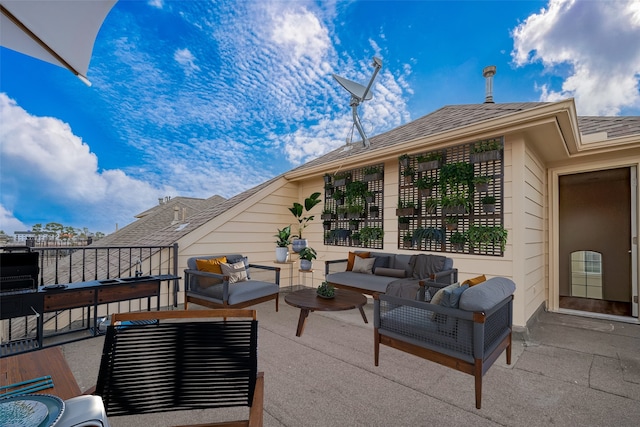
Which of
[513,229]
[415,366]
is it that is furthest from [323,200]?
[415,366]

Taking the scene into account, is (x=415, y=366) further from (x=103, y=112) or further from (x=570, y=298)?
(x=103, y=112)

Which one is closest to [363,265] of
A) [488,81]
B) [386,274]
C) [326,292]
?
[386,274]

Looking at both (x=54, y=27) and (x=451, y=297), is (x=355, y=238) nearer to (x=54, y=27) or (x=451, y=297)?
(x=451, y=297)

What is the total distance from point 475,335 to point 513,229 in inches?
83.1

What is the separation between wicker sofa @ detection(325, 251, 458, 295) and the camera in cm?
386

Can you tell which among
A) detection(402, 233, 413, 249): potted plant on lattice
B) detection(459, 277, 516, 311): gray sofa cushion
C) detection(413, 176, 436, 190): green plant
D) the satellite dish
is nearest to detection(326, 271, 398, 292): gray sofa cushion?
detection(402, 233, 413, 249): potted plant on lattice

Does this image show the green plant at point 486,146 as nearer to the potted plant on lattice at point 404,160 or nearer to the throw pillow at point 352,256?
the potted plant on lattice at point 404,160

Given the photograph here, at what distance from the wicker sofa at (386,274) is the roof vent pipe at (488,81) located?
Answer: 12.2ft

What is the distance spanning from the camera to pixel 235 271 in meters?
4.13

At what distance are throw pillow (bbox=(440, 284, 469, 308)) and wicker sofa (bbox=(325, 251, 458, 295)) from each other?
1.33m

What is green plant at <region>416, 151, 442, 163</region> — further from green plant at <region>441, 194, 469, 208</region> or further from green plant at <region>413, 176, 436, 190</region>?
green plant at <region>441, 194, 469, 208</region>

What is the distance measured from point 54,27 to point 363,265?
4265mm

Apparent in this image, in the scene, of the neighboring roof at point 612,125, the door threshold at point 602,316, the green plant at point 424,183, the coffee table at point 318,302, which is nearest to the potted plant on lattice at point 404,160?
the green plant at point 424,183

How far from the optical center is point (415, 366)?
2.62 metres
